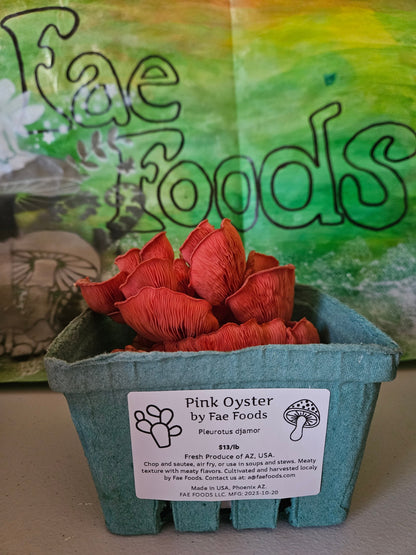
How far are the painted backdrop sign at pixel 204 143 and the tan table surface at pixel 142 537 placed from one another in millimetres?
242

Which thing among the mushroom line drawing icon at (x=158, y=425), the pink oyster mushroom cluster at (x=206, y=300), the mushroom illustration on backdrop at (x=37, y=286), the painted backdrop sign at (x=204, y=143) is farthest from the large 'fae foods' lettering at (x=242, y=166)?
the mushroom line drawing icon at (x=158, y=425)

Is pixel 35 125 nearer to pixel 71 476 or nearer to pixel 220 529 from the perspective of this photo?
pixel 71 476

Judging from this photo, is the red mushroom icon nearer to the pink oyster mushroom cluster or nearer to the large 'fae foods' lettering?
the pink oyster mushroom cluster

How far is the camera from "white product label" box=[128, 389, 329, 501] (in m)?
0.45

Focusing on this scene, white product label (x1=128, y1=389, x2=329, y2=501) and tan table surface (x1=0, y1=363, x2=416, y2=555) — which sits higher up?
white product label (x1=128, y1=389, x2=329, y2=501)

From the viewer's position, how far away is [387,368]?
44 centimetres

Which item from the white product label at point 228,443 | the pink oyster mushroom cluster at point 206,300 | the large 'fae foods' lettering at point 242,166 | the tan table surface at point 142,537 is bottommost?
the tan table surface at point 142,537

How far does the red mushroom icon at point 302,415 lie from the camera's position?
0.45 m

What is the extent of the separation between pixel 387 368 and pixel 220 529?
24cm

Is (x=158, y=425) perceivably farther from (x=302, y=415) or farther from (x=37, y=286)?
(x=37, y=286)

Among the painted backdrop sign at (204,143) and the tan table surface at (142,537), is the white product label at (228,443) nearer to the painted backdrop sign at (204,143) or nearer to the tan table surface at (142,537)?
the tan table surface at (142,537)

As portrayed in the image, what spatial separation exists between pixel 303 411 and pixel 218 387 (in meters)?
0.08

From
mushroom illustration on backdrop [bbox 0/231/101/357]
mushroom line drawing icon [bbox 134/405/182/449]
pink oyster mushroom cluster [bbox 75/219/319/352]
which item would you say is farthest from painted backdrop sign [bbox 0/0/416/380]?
mushroom line drawing icon [bbox 134/405/182/449]

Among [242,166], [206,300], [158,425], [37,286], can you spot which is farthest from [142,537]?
[242,166]
